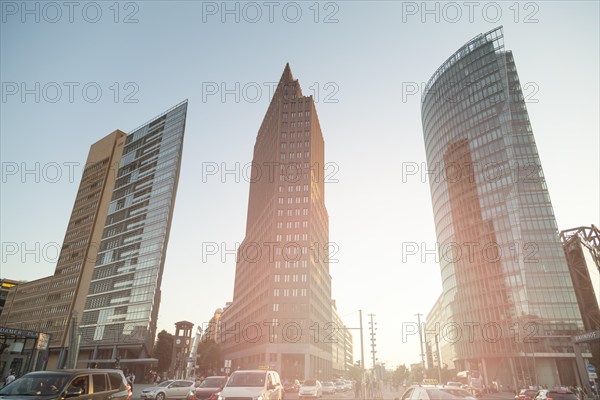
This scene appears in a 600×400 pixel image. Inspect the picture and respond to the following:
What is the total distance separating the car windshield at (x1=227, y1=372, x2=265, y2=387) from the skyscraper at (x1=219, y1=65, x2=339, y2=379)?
233ft

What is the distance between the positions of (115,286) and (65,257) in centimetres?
2930

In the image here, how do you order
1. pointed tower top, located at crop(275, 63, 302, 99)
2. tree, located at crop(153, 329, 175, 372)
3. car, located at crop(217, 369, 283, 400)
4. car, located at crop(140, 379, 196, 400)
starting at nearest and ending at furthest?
car, located at crop(217, 369, 283, 400)
car, located at crop(140, 379, 196, 400)
tree, located at crop(153, 329, 175, 372)
pointed tower top, located at crop(275, 63, 302, 99)

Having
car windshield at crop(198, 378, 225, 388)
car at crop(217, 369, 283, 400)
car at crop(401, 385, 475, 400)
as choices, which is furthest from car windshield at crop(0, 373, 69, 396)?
car windshield at crop(198, 378, 225, 388)

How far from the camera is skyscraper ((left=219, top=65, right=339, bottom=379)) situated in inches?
3285

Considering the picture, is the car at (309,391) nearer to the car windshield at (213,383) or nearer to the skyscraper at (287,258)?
the car windshield at (213,383)

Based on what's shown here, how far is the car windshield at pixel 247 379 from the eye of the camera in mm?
13143

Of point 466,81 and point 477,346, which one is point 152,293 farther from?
point 466,81

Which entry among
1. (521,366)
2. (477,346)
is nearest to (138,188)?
(477,346)

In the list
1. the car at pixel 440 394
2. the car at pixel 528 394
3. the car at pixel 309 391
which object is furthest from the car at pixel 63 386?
the car at pixel 528 394

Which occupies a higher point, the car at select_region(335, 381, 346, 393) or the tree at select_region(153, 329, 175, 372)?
the tree at select_region(153, 329, 175, 372)

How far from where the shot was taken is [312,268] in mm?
92875

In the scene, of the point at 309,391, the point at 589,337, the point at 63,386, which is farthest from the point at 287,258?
the point at 63,386

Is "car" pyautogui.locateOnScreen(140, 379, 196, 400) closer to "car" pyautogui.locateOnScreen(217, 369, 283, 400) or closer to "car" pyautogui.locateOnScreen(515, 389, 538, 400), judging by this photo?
"car" pyautogui.locateOnScreen(217, 369, 283, 400)

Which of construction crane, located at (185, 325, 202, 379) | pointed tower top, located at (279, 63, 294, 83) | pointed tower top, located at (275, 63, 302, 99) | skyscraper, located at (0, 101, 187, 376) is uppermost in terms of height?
pointed tower top, located at (279, 63, 294, 83)
